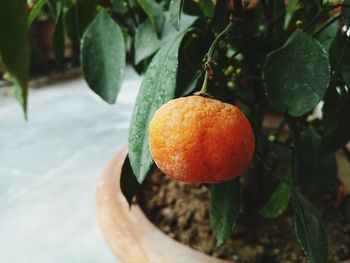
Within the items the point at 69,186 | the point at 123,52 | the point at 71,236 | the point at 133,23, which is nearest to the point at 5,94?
the point at 69,186

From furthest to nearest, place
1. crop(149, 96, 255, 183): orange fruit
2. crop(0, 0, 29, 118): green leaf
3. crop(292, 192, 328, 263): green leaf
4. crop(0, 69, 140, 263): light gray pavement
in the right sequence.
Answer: crop(0, 69, 140, 263): light gray pavement
crop(292, 192, 328, 263): green leaf
crop(149, 96, 255, 183): orange fruit
crop(0, 0, 29, 118): green leaf

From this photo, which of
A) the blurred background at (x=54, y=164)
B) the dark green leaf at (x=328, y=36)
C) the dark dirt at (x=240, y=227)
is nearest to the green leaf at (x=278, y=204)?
the dark dirt at (x=240, y=227)

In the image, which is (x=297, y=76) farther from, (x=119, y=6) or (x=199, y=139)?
(x=119, y=6)

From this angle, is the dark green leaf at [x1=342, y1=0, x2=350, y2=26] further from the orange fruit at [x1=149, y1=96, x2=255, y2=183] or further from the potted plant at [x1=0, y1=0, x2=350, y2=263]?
the orange fruit at [x1=149, y1=96, x2=255, y2=183]

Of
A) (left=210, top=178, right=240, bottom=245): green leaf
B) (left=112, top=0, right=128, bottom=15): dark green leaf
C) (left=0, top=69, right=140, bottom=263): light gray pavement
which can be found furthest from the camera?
(left=0, top=69, right=140, bottom=263): light gray pavement

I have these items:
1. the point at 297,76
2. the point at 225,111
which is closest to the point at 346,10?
the point at 297,76

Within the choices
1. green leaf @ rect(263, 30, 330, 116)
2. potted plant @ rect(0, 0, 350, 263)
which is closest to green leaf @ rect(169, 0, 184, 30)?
potted plant @ rect(0, 0, 350, 263)
